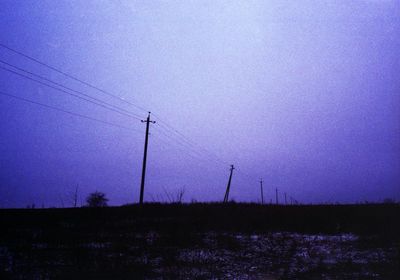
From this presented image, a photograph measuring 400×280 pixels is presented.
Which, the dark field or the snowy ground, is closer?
the snowy ground

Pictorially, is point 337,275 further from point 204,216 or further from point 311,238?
Result: point 204,216

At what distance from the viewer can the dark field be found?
23.9ft

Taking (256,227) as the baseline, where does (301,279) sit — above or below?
below

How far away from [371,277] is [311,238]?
4.94 meters

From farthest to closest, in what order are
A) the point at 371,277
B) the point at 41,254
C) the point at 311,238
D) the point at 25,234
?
the point at 25,234 < the point at 311,238 < the point at 41,254 < the point at 371,277

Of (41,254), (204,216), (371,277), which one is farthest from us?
(204,216)

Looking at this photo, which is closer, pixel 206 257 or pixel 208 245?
pixel 206 257

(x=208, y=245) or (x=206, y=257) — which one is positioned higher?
(x=208, y=245)

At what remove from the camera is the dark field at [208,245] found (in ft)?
23.9

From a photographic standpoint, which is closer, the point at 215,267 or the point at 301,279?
the point at 301,279

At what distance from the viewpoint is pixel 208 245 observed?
1041 cm

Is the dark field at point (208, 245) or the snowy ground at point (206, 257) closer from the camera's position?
the snowy ground at point (206, 257)

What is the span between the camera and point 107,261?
8.14 m

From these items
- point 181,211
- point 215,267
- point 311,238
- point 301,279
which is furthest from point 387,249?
point 181,211
